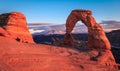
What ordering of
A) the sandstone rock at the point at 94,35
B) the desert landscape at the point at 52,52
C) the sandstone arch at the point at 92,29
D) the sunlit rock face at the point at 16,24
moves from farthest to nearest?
the sunlit rock face at the point at 16,24, the sandstone arch at the point at 92,29, the sandstone rock at the point at 94,35, the desert landscape at the point at 52,52

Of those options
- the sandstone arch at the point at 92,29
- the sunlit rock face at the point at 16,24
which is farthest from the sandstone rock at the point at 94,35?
the sunlit rock face at the point at 16,24

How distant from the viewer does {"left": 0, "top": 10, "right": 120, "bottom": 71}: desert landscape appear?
77.2ft

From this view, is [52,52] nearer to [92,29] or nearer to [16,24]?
[92,29]

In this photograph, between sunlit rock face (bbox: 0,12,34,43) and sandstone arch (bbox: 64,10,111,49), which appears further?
sunlit rock face (bbox: 0,12,34,43)

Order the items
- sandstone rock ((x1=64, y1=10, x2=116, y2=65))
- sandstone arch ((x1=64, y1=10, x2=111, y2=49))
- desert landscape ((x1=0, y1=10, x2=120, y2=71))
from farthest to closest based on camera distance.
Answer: sandstone arch ((x1=64, y1=10, x2=111, y2=49)) → sandstone rock ((x1=64, y1=10, x2=116, y2=65)) → desert landscape ((x1=0, y1=10, x2=120, y2=71))

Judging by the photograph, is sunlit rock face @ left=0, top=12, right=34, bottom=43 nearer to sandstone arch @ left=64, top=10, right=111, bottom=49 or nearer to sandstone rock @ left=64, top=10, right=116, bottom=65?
sandstone rock @ left=64, top=10, right=116, bottom=65

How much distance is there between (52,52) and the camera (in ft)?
96.5

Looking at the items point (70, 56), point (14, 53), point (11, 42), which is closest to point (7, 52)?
point (14, 53)

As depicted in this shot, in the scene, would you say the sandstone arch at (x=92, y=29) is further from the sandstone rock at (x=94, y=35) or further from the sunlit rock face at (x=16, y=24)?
the sunlit rock face at (x=16, y=24)

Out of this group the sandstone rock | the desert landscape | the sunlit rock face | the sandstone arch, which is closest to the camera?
the desert landscape

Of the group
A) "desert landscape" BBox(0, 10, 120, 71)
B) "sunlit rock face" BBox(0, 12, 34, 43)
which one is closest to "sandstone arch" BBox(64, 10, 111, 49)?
"desert landscape" BBox(0, 10, 120, 71)

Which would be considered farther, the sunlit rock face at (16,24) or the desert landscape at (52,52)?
the sunlit rock face at (16,24)

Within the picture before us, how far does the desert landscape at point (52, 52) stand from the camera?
2352 cm

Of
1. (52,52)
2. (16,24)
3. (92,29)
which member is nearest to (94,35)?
(92,29)
